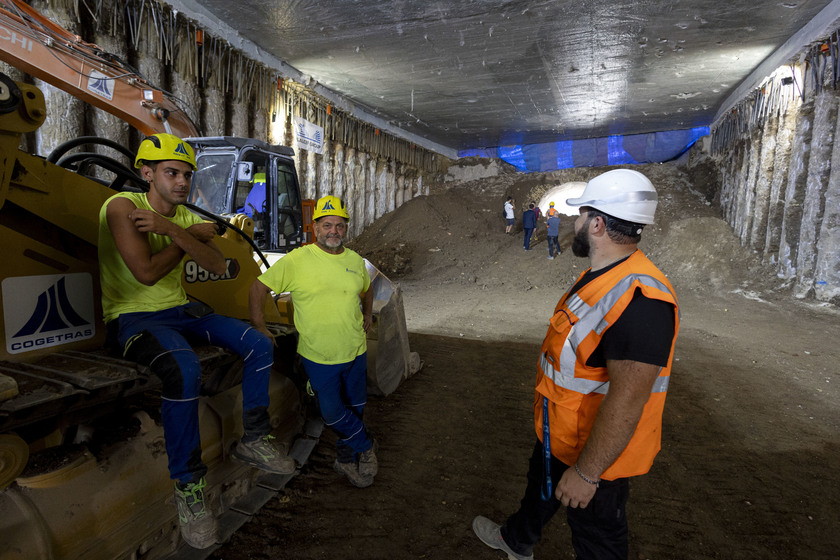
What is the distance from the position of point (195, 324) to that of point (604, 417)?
238cm

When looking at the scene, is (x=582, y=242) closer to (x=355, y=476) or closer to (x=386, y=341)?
(x=355, y=476)

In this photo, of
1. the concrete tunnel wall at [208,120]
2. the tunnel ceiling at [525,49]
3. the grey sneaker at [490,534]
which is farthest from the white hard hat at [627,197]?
the tunnel ceiling at [525,49]

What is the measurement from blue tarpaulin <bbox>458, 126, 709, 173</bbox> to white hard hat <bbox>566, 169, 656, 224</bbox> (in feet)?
69.4

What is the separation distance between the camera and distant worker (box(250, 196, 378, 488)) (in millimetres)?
3033

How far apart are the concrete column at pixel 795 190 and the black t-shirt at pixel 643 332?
1156cm

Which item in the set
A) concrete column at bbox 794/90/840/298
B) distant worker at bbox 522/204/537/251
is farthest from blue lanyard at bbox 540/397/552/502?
distant worker at bbox 522/204/537/251

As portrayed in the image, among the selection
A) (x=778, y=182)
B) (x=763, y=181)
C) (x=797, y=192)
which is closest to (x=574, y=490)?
(x=797, y=192)

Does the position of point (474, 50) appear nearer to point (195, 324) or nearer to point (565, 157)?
Result: point (195, 324)

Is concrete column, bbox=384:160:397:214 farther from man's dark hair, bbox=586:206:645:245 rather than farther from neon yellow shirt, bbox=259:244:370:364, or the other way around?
man's dark hair, bbox=586:206:645:245

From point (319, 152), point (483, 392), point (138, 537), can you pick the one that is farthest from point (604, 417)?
point (319, 152)

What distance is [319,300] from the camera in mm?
3039

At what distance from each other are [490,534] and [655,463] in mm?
1798

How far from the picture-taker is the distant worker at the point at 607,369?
165 centimetres

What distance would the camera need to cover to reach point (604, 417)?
1711 millimetres
